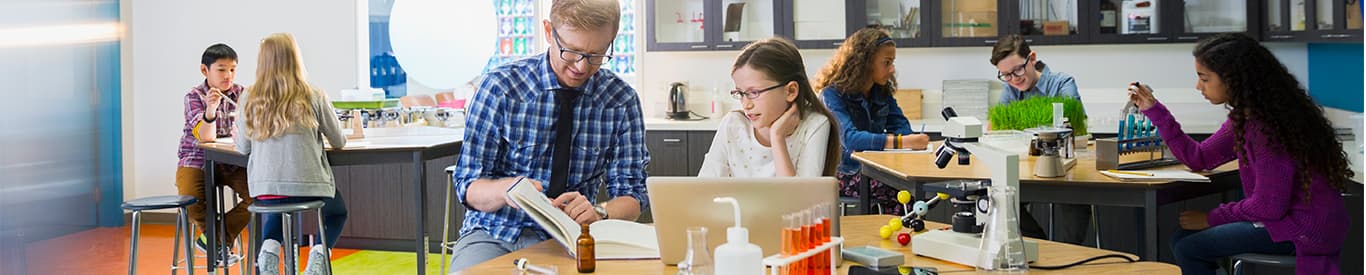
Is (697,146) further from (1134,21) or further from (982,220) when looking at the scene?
(982,220)

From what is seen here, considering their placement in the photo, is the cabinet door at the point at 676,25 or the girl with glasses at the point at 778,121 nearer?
the girl with glasses at the point at 778,121

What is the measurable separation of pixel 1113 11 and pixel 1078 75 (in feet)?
1.58

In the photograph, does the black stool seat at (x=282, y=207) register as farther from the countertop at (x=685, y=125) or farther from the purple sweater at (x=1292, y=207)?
the purple sweater at (x=1292, y=207)

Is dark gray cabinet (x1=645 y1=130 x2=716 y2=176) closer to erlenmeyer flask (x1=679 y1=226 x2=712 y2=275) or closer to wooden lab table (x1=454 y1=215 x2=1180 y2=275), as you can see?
wooden lab table (x1=454 y1=215 x2=1180 y2=275)

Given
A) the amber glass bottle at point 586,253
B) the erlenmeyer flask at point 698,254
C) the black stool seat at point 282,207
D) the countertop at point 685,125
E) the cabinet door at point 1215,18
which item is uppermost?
the cabinet door at point 1215,18

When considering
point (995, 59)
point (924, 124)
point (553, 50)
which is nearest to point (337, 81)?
point (924, 124)

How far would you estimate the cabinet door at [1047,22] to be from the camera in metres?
6.54

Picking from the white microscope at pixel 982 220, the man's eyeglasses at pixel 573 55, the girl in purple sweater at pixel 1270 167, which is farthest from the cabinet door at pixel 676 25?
the white microscope at pixel 982 220

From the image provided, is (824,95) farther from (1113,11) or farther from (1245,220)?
(1113,11)

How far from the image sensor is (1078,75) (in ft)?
22.5

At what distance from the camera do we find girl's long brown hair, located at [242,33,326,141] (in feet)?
16.6

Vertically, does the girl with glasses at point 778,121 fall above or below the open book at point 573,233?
above

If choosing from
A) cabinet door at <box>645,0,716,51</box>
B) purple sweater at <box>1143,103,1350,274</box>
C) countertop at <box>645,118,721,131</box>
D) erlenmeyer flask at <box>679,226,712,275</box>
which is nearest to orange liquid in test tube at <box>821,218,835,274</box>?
erlenmeyer flask at <box>679,226,712,275</box>

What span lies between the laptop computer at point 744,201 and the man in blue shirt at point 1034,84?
9.72ft
